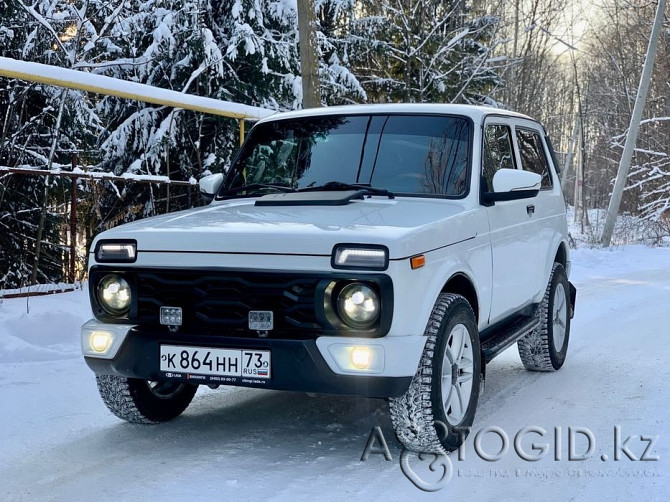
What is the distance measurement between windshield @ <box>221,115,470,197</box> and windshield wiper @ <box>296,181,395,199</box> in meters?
0.05

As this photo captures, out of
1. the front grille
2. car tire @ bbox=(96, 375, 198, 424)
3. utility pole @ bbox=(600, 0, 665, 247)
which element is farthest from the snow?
utility pole @ bbox=(600, 0, 665, 247)

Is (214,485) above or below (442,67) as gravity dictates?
below

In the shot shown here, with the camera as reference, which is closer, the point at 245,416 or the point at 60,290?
the point at 245,416

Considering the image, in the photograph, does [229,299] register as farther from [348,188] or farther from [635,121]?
[635,121]

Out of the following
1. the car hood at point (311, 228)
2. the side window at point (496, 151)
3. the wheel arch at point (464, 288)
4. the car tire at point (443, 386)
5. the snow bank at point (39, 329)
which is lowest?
the snow bank at point (39, 329)

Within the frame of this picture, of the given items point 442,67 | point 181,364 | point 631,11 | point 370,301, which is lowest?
point 181,364

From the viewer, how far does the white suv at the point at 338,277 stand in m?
3.70

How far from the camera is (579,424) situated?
475cm

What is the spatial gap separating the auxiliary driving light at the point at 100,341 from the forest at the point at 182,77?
417cm

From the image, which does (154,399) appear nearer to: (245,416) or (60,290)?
(245,416)

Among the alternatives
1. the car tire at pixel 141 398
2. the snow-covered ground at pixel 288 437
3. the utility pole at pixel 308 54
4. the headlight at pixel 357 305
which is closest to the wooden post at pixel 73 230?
the snow-covered ground at pixel 288 437

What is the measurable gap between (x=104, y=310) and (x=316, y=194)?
1.33 meters

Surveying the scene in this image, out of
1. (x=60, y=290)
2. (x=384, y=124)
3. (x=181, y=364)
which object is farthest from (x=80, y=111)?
(x=181, y=364)

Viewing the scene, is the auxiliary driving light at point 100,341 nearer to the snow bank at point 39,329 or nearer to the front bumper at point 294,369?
the front bumper at point 294,369
